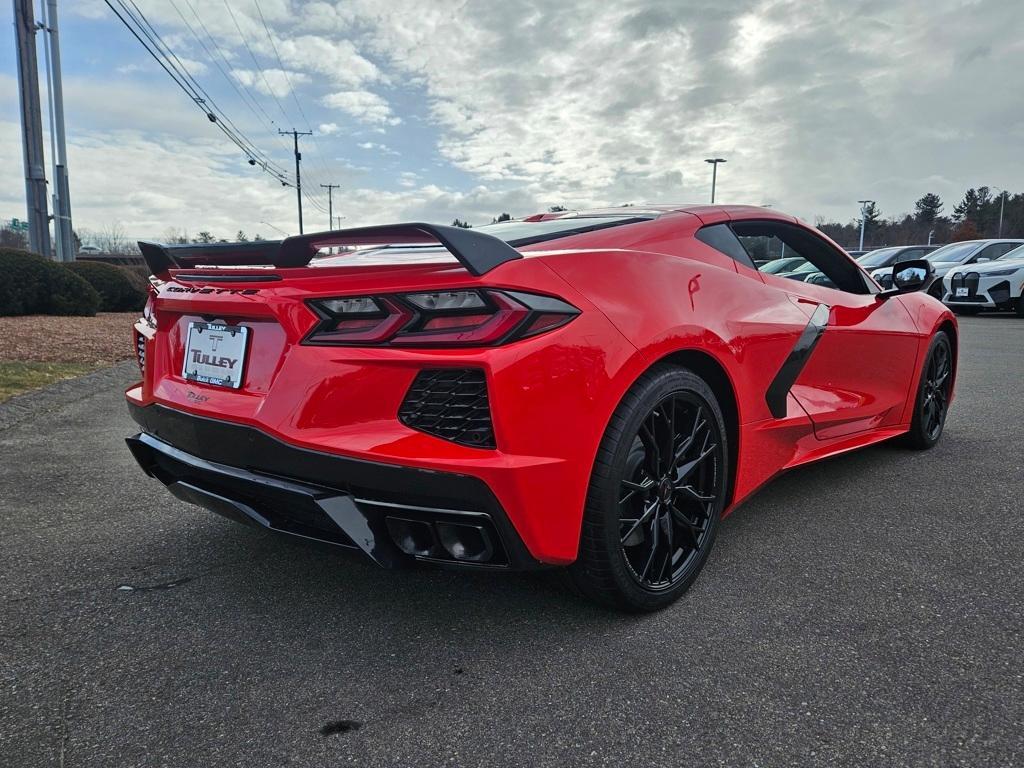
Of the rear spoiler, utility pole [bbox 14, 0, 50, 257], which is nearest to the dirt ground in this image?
utility pole [bbox 14, 0, 50, 257]

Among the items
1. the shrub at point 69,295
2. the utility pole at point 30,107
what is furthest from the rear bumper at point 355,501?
the utility pole at point 30,107

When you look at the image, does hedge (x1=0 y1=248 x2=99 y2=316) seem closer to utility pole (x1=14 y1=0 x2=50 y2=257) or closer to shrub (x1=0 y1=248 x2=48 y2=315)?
shrub (x1=0 y1=248 x2=48 y2=315)

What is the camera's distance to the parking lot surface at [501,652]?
1.61m

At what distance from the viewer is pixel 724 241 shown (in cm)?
268

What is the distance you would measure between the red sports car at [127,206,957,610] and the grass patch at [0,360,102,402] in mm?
4155

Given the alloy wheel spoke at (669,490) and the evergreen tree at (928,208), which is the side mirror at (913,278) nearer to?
the alloy wheel spoke at (669,490)

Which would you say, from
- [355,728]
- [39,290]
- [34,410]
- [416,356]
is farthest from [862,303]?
[39,290]

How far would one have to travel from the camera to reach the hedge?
34.1 ft

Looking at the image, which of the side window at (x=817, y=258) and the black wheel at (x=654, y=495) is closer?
the black wheel at (x=654, y=495)

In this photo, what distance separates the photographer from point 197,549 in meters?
2.71

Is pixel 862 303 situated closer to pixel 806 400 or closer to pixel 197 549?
pixel 806 400

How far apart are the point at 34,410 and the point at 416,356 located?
472 cm

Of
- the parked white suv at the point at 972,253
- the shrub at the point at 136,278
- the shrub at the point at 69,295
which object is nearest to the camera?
the shrub at the point at 69,295

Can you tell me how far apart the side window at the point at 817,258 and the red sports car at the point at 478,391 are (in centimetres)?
60
